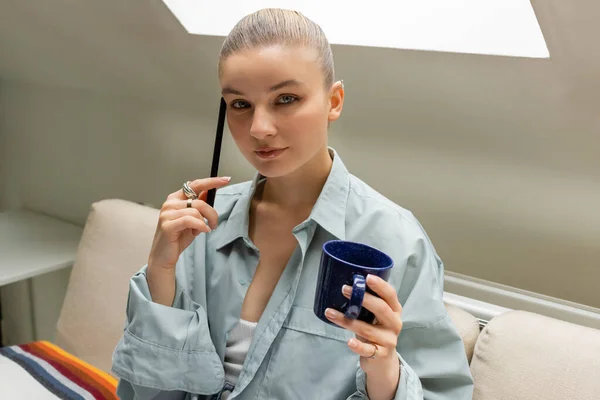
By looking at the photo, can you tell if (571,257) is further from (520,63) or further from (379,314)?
(379,314)

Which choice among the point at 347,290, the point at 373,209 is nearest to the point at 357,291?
the point at 347,290

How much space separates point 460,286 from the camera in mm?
1229

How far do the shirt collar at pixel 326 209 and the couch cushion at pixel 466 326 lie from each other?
1.18 ft

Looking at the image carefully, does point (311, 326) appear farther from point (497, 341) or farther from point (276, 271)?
point (497, 341)

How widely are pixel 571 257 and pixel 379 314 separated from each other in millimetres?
762

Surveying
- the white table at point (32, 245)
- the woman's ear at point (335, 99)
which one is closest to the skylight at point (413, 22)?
the woman's ear at point (335, 99)

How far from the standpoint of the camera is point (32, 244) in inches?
71.1

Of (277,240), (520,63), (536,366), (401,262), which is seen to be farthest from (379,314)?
(520,63)

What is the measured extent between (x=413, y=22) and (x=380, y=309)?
793 millimetres

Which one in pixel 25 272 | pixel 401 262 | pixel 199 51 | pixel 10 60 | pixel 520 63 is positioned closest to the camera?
pixel 401 262

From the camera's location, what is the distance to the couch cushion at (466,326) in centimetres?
99

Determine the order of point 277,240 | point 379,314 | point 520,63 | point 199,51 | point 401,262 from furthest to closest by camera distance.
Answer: point 199,51
point 520,63
point 277,240
point 401,262
point 379,314

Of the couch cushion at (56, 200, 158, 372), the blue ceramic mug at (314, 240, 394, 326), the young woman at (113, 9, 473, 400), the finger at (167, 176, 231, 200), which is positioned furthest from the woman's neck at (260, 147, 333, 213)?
the couch cushion at (56, 200, 158, 372)

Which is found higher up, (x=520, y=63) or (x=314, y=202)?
(x=520, y=63)
